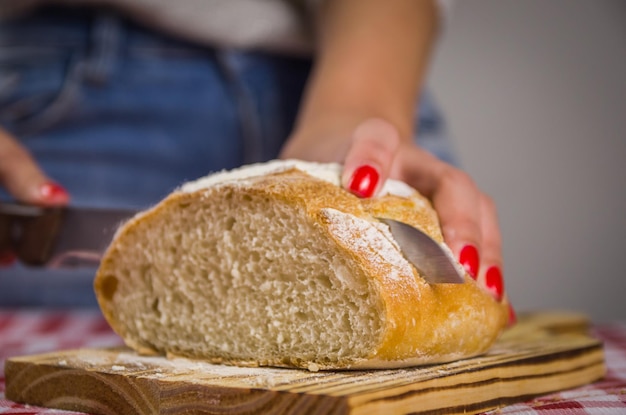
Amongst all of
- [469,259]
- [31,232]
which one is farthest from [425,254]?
[31,232]

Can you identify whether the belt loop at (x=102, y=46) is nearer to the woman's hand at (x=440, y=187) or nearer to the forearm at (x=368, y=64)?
the forearm at (x=368, y=64)

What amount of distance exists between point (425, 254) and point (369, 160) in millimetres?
216

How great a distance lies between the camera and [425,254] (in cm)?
135

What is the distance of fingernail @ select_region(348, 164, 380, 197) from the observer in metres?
1.44

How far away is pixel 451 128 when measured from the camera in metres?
4.34

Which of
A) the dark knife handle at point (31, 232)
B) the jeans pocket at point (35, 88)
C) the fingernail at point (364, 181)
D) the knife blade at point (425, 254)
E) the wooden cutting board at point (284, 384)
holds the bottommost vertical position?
the wooden cutting board at point (284, 384)

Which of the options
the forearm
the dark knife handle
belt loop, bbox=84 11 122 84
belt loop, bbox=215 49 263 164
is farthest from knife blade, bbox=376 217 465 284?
belt loop, bbox=84 11 122 84

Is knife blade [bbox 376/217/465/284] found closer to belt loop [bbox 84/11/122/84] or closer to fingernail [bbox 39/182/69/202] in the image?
fingernail [bbox 39/182/69/202]

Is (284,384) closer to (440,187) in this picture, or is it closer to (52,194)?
(440,187)

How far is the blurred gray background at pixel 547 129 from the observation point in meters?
4.29

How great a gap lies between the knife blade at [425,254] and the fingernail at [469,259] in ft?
0.27

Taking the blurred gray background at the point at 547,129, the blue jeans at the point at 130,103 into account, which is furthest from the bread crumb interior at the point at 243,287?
the blurred gray background at the point at 547,129

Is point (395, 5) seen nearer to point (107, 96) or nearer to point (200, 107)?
point (200, 107)

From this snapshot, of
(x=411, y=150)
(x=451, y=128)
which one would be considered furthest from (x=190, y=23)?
(x=451, y=128)
